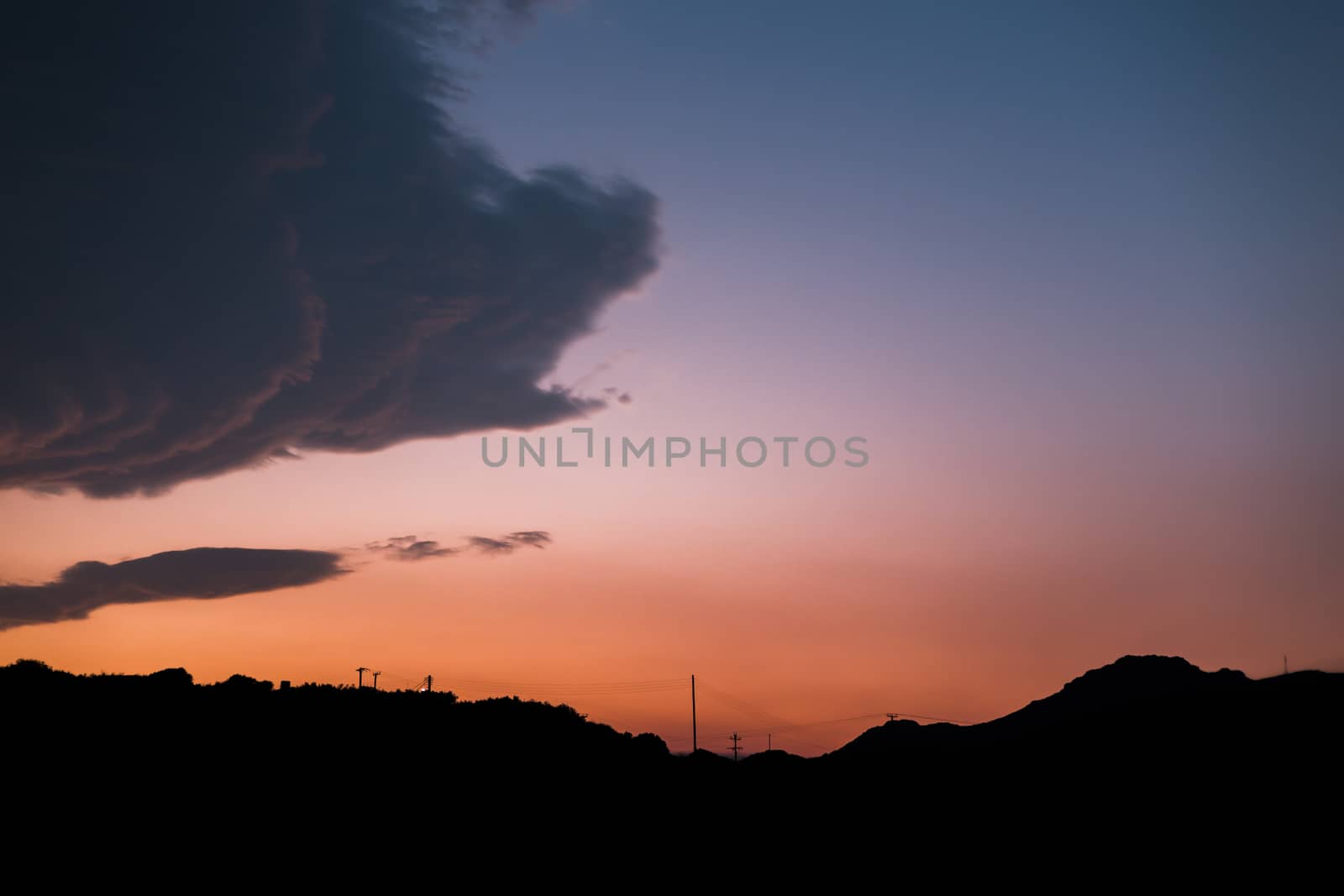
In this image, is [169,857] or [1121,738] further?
[1121,738]

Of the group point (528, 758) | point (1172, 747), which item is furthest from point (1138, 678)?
point (528, 758)

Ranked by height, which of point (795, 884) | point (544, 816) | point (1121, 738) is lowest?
point (795, 884)

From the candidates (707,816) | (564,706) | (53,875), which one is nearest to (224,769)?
(53,875)

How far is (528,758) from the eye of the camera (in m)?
55.6

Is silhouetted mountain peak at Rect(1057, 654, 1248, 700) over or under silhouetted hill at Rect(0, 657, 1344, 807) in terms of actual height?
over

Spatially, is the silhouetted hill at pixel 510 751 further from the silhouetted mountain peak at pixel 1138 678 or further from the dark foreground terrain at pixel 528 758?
the silhouetted mountain peak at pixel 1138 678

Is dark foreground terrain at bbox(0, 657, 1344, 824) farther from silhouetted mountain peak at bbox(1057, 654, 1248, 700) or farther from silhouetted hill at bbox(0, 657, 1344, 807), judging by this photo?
silhouetted mountain peak at bbox(1057, 654, 1248, 700)

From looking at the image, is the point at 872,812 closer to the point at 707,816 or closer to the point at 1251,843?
the point at 707,816

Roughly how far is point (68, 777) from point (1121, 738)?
65008 millimetres

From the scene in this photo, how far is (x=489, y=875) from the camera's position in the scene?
1628 inches

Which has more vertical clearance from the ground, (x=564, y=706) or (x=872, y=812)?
(x=564, y=706)

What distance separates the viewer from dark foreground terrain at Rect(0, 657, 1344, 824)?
4203 cm

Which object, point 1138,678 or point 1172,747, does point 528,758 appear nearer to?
point 1172,747

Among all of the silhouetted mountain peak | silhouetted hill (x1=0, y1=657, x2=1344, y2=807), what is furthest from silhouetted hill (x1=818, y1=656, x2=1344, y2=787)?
the silhouetted mountain peak
